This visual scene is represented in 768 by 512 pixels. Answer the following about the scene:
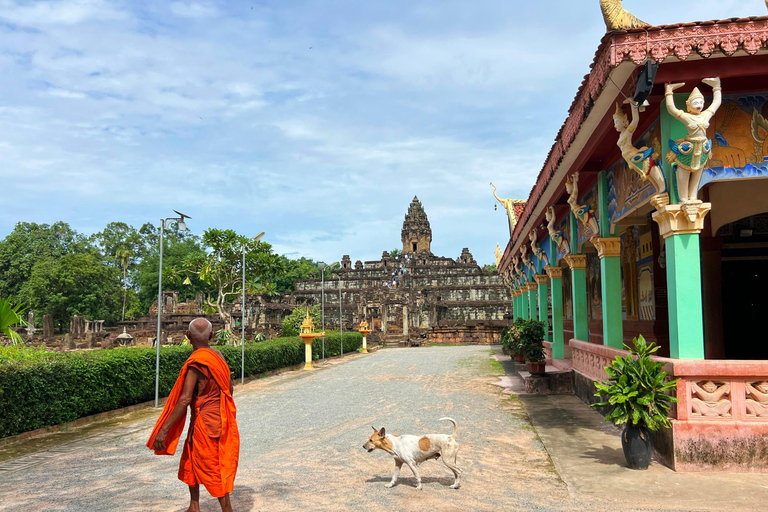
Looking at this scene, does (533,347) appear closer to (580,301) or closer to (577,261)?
(580,301)

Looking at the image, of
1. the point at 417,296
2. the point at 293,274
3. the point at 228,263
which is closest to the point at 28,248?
the point at 293,274

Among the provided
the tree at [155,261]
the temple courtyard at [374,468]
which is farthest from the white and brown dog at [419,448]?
the tree at [155,261]

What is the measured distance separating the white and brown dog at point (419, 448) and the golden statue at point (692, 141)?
10.9ft

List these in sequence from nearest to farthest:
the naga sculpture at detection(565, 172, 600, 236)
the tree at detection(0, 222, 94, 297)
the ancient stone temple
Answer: the naga sculpture at detection(565, 172, 600, 236) < the ancient stone temple < the tree at detection(0, 222, 94, 297)


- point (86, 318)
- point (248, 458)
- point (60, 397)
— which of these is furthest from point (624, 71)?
point (86, 318)

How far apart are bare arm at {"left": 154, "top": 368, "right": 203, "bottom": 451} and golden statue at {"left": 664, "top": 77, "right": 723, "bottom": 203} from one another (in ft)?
15.9

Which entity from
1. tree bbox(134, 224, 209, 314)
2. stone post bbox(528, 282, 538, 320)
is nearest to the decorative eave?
stone post bbox(528, 282, 538, 320)

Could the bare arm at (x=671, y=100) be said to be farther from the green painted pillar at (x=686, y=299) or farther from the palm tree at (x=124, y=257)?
the palm tree at (x=124, y=257)

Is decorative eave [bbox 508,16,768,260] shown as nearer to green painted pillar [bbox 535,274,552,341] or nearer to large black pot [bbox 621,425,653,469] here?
large black pot [bbox 621,425,653,469]

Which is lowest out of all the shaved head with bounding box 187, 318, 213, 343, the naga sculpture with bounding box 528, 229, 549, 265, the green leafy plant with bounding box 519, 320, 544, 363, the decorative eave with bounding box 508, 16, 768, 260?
the green leafy plant with bounding box 519, 320, 544, 363

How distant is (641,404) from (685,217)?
188 centimetres

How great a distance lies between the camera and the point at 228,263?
23.1m

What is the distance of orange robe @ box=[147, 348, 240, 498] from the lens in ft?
12.9

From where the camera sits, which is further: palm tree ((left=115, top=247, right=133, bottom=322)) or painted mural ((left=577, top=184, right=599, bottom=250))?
palm tree ((left=115, top=247, right=133, bottom=322))
